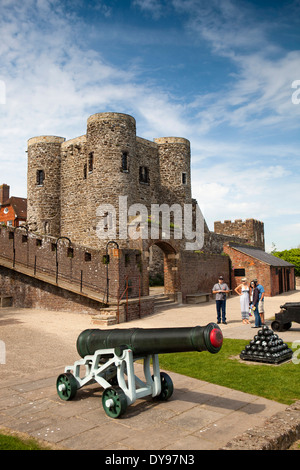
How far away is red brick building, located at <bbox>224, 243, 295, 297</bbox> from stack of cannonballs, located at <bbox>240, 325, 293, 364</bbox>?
56.7 feet

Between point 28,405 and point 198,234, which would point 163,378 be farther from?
point 198,234

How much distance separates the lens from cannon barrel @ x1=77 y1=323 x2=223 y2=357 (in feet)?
15.2

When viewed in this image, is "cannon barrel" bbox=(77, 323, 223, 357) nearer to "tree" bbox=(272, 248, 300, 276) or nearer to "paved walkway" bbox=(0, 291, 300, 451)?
"paved walkway" bbox=(0, 291, 300, 451)

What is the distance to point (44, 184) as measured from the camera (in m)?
26.6

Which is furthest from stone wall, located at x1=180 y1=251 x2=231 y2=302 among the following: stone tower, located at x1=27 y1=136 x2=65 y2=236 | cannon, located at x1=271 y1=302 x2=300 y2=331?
stone tower, located at x1=27 y1=136 x2=65 y2=236

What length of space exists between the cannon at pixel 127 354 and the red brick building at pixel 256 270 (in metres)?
20.4

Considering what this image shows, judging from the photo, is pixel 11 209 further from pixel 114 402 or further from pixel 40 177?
pixel 114 402

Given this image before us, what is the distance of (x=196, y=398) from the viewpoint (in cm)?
573

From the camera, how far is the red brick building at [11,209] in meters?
43.3

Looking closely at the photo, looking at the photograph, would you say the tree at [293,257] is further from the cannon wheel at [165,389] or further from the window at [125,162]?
the cannon wheel at [165,389]

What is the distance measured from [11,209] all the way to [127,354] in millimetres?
41998

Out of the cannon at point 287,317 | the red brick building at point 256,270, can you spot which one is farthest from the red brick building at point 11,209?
the cannon at point 287,317
